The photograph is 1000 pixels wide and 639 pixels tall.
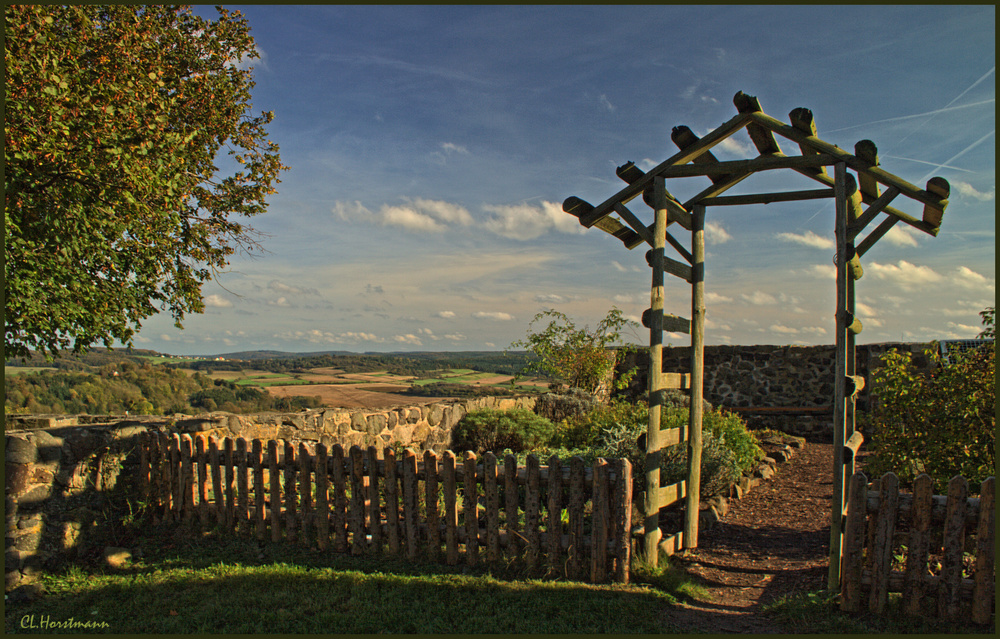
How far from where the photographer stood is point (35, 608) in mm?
4715

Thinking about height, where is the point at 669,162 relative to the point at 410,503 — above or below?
above

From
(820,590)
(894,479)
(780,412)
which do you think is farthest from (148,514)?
(780,412)

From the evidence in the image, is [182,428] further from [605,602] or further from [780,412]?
[780,412]

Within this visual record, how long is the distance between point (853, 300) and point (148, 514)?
24.4 ft

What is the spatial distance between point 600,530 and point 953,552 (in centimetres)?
232

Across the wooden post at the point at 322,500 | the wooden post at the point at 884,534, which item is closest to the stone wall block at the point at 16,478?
the wooden post at the point at 322,500

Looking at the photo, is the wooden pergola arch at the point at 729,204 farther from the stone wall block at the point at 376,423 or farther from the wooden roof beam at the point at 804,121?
the stone wall block at the point at 376,423

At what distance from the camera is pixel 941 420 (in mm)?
4844

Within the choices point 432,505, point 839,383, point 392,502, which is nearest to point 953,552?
point 839,383

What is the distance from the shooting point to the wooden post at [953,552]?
3.74 meters

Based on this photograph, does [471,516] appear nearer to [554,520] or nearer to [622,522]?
[554,520]

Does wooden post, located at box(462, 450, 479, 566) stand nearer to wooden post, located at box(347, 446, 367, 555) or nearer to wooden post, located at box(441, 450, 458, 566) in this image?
wooden post, located at box(441, 450, 458, 566)

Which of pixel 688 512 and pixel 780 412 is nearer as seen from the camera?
pixel 688 512

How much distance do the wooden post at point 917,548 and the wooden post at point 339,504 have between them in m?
4.42
